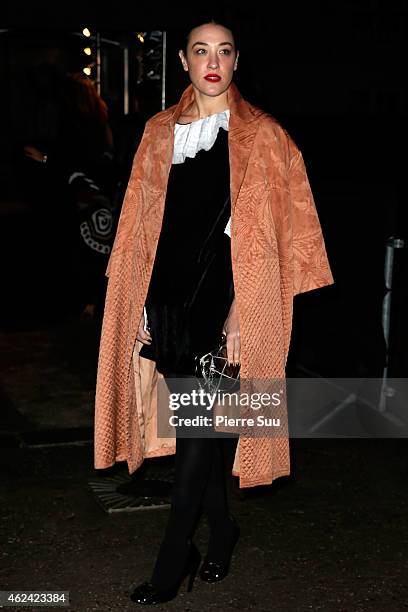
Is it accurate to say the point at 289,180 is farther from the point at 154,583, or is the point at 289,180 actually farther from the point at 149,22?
the point at 149,22

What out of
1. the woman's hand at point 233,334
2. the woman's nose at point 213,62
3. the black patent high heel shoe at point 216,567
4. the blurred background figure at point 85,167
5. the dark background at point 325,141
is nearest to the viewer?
the woman's nose at point 213,62

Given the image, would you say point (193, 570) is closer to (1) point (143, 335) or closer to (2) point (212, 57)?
(1) point (143, 335)

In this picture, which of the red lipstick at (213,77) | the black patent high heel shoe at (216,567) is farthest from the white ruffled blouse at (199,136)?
the black patent high heel shoe at (216,567)

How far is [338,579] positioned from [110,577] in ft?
2.84

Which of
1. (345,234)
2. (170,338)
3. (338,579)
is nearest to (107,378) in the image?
(170,338)

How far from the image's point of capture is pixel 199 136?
3.50m

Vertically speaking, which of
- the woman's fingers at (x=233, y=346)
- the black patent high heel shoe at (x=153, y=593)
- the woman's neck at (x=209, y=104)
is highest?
the woman's neck at (x=209, y=104)

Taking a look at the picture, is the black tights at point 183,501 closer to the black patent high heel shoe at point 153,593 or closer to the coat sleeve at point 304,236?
the black patent high heel shoe at point 153,593

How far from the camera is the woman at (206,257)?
135 inches

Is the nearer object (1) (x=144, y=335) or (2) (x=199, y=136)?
(2) (x=199, y=136)

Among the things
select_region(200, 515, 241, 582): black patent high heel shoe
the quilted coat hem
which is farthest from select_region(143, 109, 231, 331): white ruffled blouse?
select_region(200, 515, 241, 582): black patent high heel shoe

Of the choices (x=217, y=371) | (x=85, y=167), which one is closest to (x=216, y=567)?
(x=217, y=371)

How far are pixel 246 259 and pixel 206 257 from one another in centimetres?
14

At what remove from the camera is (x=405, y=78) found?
465 inches
